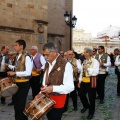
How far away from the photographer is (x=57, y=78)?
366 centimetres

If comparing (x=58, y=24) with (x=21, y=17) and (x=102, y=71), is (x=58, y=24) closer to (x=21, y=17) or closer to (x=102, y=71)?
(x=21, y=17)

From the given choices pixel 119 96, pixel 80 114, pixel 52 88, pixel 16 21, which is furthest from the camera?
pixel 16 21

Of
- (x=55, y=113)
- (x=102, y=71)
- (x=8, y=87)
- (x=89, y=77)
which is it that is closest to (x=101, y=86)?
(x=102, y=71)

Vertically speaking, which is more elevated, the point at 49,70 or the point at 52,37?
the point at 52,37

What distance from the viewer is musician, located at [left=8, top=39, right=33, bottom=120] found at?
4992 millimetres

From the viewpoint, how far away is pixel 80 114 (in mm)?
6801

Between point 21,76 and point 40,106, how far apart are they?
1.61 metres

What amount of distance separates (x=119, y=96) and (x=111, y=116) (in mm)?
3086

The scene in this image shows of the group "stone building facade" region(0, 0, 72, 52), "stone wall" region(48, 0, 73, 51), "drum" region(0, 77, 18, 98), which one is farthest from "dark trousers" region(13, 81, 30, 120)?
"stone wall" region(48, 0, 73, 51)

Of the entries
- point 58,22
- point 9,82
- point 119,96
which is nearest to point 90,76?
point 9,82

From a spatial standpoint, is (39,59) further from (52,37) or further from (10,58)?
(52,37)

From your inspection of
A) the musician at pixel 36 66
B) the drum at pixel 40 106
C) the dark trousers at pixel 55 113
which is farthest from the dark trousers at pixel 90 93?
the drum at pixel 40 106

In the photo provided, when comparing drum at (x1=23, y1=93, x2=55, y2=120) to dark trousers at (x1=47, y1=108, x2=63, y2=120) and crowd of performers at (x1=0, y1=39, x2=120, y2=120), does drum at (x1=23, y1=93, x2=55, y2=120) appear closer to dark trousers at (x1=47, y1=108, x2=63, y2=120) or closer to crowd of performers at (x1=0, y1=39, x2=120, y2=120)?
crowd of performers at (x1=0, y1=39, x2=120, y2=120)

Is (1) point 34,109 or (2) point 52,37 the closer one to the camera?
(1) point 34,109
